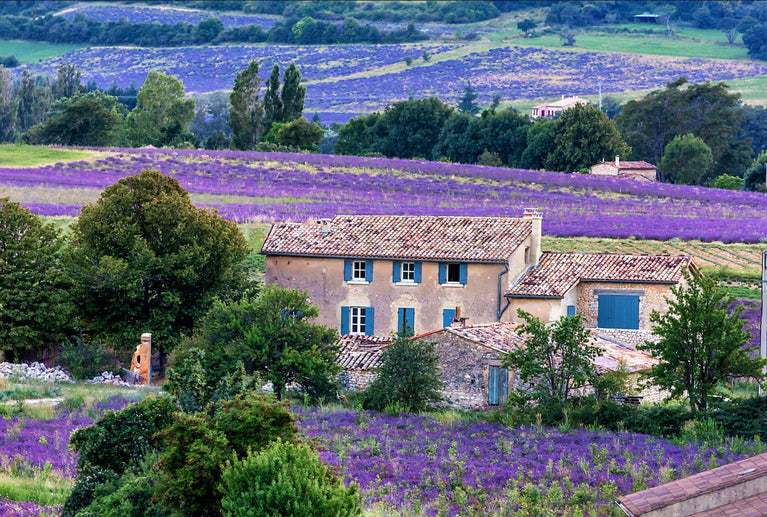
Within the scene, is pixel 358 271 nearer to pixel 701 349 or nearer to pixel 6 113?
pixel 701 349

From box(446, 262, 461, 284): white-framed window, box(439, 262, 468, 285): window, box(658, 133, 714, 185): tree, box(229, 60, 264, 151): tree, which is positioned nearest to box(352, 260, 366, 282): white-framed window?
box(439, 262, 468, 285): window

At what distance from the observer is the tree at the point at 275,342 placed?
33.7m

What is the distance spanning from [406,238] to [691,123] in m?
74.2

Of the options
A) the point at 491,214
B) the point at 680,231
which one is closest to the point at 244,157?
the point at 491,214

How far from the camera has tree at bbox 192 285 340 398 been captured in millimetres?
33656

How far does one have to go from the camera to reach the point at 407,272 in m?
41.5

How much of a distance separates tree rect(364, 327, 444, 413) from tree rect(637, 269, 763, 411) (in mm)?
6033

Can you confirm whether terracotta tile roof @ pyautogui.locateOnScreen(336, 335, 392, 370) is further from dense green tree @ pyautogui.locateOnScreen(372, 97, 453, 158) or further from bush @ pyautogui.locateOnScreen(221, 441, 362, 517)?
dense green tree @ pyautogui.locateOnScreen(372, 97, 453, 158)

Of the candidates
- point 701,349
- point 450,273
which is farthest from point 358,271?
point 701,349

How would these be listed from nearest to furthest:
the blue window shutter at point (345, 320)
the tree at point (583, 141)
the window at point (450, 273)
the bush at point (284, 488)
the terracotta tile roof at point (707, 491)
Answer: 1. the bush at point (284, 488)
2. the terracotta tile roof at point (707, 491)
3. the window at point (450, 273)
4. the blue window shutter at point (345, 320)
5. the tree at point (583, 141)

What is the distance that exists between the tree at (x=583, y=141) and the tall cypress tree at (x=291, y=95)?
25.2 metres

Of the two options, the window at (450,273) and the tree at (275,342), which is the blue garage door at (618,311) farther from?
the tree at (275,342)

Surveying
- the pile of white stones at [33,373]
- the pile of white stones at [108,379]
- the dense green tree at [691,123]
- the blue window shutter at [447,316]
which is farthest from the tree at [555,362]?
the dense green tree at [691,123]

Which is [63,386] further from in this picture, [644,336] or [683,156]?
[683,156]
